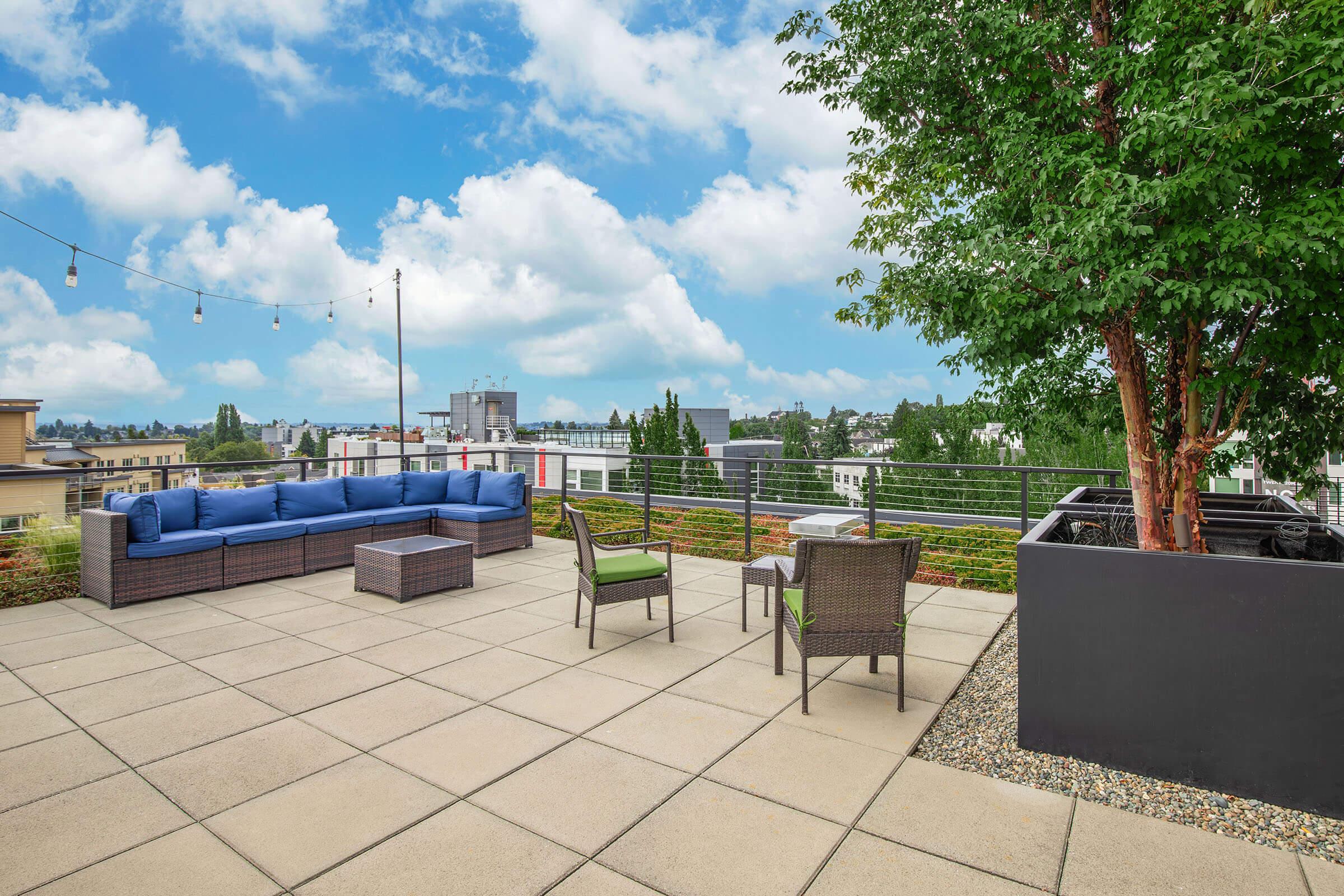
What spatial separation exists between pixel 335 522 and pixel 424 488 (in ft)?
4.06

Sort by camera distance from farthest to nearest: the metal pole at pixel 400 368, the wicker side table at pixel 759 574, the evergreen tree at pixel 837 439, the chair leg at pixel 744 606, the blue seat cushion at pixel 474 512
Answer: the evergreen tree at pixel 837 439, the metal pole at pixel 400 368, the blue seat cushion at pixel 474 512, the chair leg at pixel 744 606, the wicker side table at pixel 759 574

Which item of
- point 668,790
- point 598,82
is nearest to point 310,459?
point 668,790

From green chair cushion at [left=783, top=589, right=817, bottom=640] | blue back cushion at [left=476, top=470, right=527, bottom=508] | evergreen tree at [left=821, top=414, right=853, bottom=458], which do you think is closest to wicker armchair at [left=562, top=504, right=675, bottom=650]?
green chair cushion at [left=783, top=589, right=817, bottom=640]

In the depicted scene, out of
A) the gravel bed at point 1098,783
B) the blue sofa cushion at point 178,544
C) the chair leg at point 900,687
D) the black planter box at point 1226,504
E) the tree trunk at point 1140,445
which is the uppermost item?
the tree trunk at point 1140,445

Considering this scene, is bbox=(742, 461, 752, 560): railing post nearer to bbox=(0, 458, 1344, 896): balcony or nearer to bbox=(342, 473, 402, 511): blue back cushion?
bbox=(0, 458, 1344, 896): balcony

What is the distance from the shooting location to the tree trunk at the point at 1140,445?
300 centimetres

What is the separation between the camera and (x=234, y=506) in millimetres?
5707

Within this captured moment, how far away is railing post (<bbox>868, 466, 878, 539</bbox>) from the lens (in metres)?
5.86

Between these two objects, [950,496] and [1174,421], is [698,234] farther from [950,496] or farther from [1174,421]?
[1174,421]

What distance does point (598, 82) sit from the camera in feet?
39.5

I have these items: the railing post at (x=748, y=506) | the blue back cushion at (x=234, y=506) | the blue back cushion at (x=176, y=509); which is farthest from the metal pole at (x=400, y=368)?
the railing post at (x=748, y=506)

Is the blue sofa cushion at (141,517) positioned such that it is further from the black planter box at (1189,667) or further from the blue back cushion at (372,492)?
the black planter box at (1189,667)

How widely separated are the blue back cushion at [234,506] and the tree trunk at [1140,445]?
→ 641 cm

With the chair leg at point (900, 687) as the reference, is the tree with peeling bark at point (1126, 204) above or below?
above
